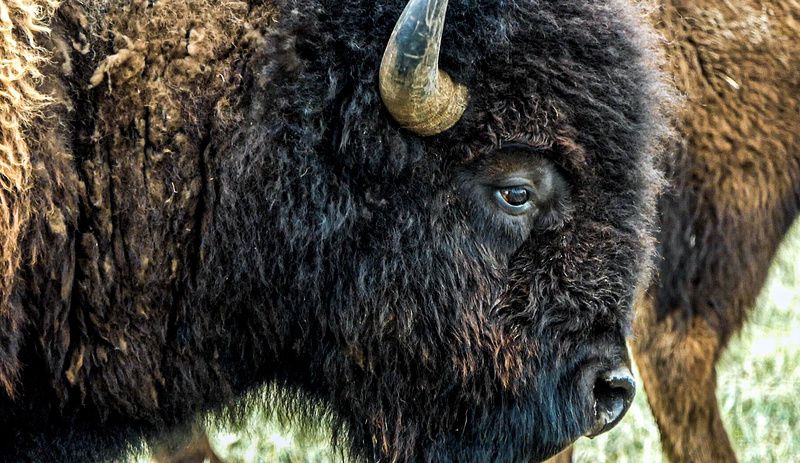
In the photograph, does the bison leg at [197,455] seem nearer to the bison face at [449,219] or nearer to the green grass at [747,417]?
the green grass at [747,417]

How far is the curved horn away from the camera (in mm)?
2553

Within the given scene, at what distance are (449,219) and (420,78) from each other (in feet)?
1.44

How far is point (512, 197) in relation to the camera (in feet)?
9.48

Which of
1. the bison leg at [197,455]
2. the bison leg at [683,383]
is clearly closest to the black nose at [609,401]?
the bison leg at [683,383]

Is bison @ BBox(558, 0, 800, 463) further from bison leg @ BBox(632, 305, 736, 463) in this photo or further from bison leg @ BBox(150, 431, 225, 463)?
bison leg @ BBox(150, 431, 225, 463)

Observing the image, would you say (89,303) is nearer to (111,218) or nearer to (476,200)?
(111,218)

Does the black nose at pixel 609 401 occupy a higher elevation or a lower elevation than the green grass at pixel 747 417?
higher

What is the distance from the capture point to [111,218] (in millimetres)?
2689

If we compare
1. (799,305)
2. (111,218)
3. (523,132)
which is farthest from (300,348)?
(799,305)

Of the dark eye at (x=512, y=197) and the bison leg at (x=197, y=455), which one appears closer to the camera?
the dark eye at (x=512, y=197)

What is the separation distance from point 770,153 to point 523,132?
78.7 inches

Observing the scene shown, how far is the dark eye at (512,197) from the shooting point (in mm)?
2887

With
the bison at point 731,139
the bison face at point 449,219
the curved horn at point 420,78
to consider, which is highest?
the curved horn at point 420,78

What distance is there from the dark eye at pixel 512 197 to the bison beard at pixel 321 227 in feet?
0.21
